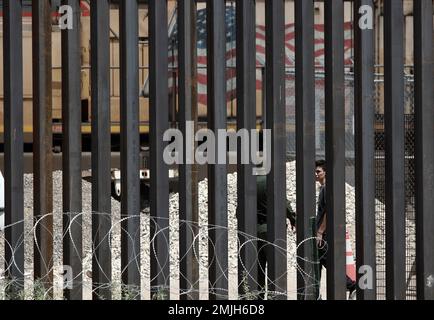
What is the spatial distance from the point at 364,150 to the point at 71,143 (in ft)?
6.55

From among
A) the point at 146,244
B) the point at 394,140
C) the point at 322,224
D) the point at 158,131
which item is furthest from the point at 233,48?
the point at 394,140

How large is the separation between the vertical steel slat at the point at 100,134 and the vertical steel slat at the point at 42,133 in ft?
1.07

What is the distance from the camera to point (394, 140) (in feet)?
19.7

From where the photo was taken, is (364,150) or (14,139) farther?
(14,139)

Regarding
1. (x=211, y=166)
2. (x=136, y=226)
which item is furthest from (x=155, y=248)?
(x=211, y=166)

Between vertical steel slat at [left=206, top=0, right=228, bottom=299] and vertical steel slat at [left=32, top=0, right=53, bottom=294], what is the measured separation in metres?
1.13

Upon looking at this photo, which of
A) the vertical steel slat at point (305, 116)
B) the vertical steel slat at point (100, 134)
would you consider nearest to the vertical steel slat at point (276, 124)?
the vertical steel slat at point (305, 116)

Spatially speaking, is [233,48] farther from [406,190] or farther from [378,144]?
[406,190]

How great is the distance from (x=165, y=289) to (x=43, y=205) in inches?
40.5

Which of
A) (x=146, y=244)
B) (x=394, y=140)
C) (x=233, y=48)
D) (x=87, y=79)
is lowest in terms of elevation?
(x=146, y=244)

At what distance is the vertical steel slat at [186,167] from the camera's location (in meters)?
6.07

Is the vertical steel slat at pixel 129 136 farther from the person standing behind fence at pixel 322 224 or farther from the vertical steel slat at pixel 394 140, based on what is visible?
the person standing behind fence at pixel 322 224

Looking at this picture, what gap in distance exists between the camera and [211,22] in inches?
237

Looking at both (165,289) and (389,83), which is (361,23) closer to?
(389,83)
